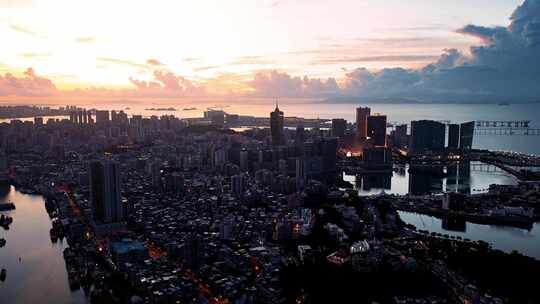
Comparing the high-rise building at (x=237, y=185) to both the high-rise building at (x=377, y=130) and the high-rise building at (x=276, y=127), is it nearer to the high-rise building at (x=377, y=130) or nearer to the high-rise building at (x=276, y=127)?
the high-rise building at (x=276, y=127)

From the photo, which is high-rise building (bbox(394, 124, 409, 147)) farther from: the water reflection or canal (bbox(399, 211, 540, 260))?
canal (bbox(399, 211, 540, 260))

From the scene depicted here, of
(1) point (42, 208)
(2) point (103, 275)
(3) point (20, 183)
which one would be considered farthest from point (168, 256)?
(3) point (20, 183)

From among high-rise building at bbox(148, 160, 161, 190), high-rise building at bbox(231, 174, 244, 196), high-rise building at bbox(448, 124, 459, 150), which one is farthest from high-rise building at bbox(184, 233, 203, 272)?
high-rise building at bbox(448, 124, 459, 150)

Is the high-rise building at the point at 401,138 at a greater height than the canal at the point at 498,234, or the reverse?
the high-rise building at the point at 401,138

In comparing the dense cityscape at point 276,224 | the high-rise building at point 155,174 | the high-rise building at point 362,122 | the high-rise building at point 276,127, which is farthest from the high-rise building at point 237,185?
the high-rise building at point 362,122

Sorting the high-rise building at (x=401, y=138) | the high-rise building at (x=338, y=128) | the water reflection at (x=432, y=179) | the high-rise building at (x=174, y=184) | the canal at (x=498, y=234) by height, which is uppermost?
the high-rise building at (x=338, y=128)

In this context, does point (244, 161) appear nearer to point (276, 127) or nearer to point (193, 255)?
point (276, 127)
